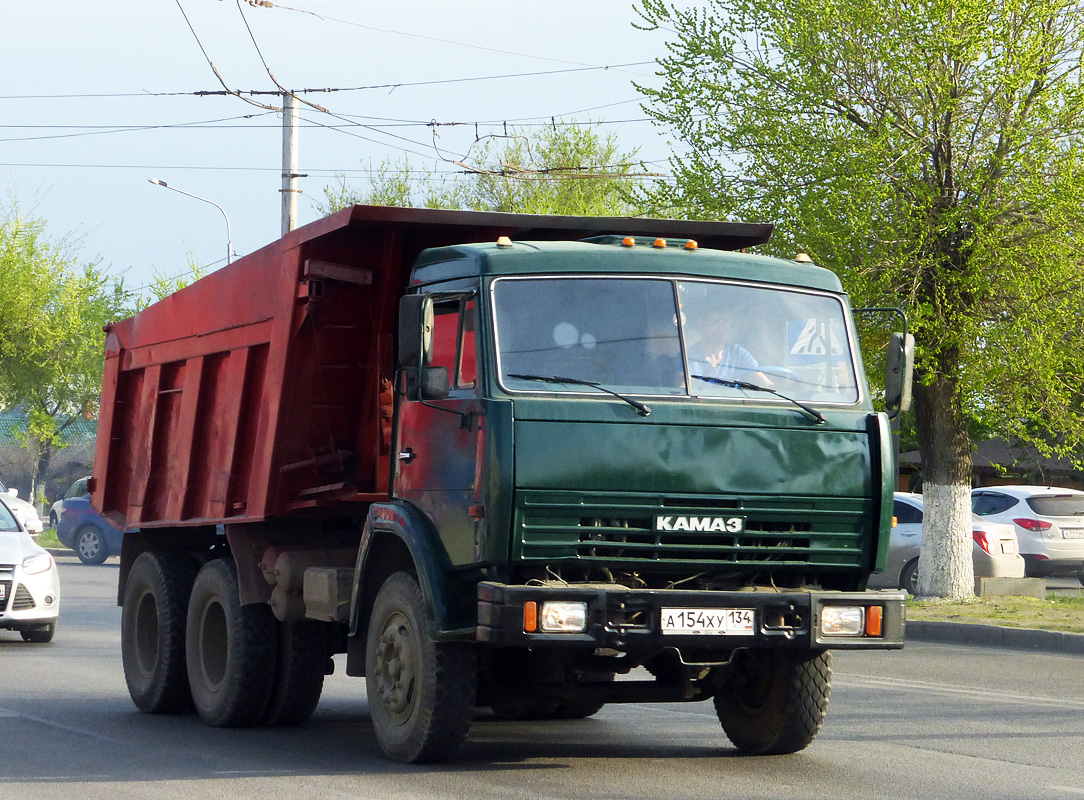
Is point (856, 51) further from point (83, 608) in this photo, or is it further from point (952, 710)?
point (83, 608)

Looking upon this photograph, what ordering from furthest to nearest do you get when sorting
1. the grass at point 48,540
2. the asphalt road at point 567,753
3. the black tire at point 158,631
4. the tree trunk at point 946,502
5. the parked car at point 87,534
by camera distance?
1. the grass at point 48,540
2. the parked car at point 87,534
3. the tree trunk at point 946,502
4. the black tire at point 158,631
5. the asphalt road at point 567,753

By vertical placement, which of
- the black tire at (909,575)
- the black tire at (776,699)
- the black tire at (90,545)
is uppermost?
the black tire at (90,545)

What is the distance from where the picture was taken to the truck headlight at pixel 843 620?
7297mm

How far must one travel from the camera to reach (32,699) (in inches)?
412

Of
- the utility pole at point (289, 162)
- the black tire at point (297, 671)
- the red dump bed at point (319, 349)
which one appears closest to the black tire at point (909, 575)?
the utility pole at point (289, 162)

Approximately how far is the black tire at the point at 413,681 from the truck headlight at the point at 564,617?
68 cm

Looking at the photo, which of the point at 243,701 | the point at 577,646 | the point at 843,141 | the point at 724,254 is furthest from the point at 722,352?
the point at 843,141

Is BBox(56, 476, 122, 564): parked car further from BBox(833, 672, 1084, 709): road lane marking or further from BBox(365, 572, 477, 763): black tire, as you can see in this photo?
BBox(365, 572, 477, 763): black tire

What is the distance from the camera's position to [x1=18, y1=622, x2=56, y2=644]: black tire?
14.7 m

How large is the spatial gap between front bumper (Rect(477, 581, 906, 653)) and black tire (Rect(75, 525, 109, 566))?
25.7 metres

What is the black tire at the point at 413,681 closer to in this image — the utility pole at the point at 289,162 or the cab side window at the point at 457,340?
the cab side window at the point at 457,340

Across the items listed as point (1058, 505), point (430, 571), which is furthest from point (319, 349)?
point (1058, 505)

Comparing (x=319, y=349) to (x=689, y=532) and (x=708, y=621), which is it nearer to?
(x=689, y=532)

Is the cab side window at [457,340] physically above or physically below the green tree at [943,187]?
below
